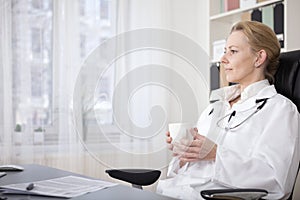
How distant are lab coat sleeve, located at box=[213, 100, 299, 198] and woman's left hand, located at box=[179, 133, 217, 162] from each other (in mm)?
51

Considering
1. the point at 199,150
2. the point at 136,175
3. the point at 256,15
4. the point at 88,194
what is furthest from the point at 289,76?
the point at 256,15

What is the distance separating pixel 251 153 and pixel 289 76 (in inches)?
14.2

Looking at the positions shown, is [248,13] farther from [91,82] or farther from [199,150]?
[199,150]

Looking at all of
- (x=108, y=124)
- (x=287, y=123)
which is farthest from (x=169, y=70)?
(x=287, y=123)

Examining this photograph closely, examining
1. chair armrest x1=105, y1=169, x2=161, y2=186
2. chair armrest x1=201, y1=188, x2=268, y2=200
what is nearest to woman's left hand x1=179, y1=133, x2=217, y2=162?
chair armrest x1=105, y1=169, x2=161, y2=186

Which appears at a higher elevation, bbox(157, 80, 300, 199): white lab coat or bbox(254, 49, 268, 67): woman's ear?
bbox(254, 49, 268, 67): woman's ear

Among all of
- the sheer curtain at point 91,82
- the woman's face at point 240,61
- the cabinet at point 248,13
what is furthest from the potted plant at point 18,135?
the cabinet at point 248,13

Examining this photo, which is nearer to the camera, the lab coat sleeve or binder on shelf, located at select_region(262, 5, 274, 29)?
the lab coat sleeve

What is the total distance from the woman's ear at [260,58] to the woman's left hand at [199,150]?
1.40 feet

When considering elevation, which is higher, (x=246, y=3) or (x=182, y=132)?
(x=246, y=3)

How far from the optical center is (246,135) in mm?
1623

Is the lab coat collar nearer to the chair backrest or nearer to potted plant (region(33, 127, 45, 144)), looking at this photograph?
the chair backrest

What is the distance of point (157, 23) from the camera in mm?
3004

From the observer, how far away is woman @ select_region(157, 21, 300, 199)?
1.48 m
